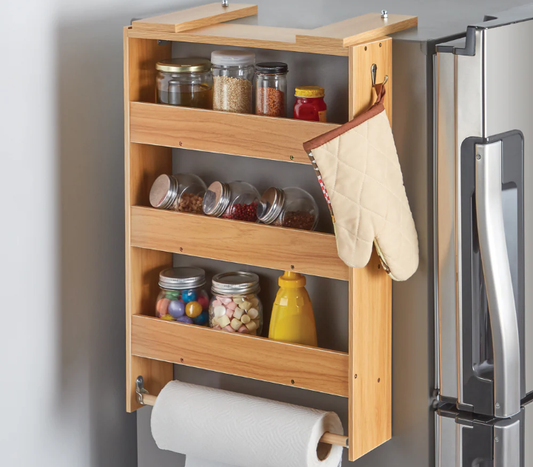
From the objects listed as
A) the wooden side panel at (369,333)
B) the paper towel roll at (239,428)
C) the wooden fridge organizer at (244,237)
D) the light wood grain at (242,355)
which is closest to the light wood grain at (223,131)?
the wooden fridge organizer at (244,237)

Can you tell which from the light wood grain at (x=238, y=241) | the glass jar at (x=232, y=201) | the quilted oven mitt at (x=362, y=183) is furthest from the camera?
the glass jar at (x=232, y=201)

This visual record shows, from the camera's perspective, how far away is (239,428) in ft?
4.87

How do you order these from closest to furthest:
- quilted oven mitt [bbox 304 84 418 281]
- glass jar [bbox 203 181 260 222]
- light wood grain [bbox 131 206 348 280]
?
quilted oven mitt [bbox 304 84 418 281], light wood grain [bbox 131 206 348 280], glass jar [bbox 203 181 260 222]

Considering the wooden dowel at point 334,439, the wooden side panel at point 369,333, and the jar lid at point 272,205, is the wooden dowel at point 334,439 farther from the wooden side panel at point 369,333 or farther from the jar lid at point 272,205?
the jar lid at point 272,205

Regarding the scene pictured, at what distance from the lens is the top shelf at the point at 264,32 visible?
1319mm

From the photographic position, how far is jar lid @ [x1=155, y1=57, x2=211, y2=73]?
1504 mm

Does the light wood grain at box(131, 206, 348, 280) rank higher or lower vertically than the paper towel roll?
higher

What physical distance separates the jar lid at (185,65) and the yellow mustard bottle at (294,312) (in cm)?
38

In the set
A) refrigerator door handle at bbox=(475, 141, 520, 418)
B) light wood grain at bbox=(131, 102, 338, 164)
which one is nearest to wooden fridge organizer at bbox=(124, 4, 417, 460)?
light wood grain at bbox=(131, 102, 338, 164)

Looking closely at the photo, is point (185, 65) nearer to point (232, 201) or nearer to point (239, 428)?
point (232, 201)

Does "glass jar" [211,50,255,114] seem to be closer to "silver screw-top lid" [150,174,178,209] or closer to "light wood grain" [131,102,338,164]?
"light wood grain" [131,102,338,164]

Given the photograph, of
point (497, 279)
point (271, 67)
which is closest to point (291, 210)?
point (271, 67)

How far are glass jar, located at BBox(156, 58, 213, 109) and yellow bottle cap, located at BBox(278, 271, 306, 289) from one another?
33 centimetres

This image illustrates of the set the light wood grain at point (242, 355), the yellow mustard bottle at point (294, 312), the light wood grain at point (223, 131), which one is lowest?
the light wood grain at point (242, 355)
